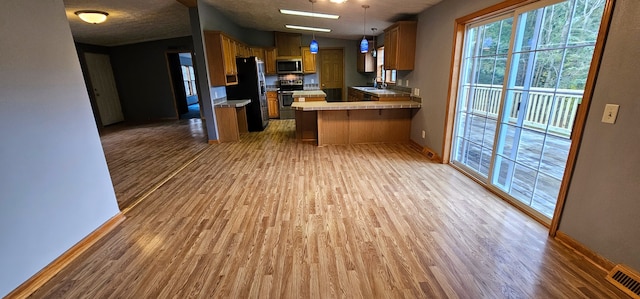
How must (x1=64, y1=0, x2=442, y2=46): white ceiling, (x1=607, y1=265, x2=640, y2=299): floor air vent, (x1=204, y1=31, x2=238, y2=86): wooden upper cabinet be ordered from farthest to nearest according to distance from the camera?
(x1=204, y1=31, x2=238, y2=86): wooden upper cabinet → (x1=64, y1=0, x2=442, y2=46): white ceiling → (x1=607, y1=265, x2=640, y2=299): floor air vent

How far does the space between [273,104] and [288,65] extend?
1.23 meters

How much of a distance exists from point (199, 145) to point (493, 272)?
16.7 feet

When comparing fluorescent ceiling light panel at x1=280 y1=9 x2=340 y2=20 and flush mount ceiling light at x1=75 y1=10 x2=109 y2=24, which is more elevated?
fluorescent ceiling light panel at x1=280 y1=9 x2=340 y2=20

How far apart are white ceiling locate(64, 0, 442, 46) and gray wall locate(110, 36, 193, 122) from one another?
1.47ft

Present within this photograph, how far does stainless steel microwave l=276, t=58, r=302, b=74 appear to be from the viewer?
7.69 meters

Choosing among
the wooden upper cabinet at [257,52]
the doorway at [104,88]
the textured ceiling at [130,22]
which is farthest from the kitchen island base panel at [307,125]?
the doorway at [104,88]

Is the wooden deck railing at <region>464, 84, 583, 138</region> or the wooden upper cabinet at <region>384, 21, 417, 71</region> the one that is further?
the wooden upper cabinet at <region>384, 21, 417, 71</region>

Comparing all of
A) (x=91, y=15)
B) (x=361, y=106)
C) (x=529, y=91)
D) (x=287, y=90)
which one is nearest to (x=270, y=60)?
(x=287, y=90)

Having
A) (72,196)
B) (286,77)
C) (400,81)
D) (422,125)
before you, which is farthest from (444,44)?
(286,77)

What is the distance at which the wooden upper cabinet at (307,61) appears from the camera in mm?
7820

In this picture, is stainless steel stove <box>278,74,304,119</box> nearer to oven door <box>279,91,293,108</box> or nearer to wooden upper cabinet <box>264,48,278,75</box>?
oven door <box>279,91,293,108</box>

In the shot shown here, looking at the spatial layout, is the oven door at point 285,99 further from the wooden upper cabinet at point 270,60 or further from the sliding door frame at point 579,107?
the sliding door frame at point 579,107

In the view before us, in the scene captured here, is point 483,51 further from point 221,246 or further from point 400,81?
point 221,246

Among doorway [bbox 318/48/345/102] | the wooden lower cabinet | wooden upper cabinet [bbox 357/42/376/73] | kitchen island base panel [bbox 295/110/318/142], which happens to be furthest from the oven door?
kitchen island base panel [bbox 295/110/318/142]
